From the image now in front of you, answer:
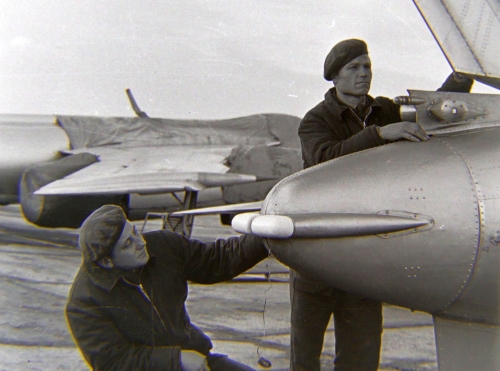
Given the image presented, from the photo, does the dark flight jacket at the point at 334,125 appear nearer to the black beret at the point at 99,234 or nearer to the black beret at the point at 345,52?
the black beret at the point at 345,52

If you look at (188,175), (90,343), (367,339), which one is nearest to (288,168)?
(188,175)

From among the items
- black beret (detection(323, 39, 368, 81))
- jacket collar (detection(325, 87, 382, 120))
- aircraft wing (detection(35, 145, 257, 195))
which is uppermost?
black beret (detection(323, 39, 368, 81))

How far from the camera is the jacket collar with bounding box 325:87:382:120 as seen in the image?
2.36 metres

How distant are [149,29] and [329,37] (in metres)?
1.73

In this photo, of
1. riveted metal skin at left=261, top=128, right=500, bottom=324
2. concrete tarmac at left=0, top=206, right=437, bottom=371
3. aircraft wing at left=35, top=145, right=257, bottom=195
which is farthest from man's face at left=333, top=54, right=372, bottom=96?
aircraft wing at left=35, top=145, right=257, bottom=195

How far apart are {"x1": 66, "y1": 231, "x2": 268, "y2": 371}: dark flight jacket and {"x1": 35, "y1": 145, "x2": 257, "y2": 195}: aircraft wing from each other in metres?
3.89

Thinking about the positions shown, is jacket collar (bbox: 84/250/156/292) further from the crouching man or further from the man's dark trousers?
the man's dark trousers

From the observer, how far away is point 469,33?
227 centimetres

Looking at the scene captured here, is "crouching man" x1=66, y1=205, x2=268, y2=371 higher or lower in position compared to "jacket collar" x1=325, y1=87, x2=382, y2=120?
lower

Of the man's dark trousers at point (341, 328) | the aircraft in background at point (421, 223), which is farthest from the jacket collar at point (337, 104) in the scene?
the man's dark trousers at point (341, 328)

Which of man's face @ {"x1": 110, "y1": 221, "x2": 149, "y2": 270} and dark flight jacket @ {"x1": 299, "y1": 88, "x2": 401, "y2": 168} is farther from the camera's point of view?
dark flight jacket @ {"x1": 299, "y1": 88, "x2": 401, "y2": 168}

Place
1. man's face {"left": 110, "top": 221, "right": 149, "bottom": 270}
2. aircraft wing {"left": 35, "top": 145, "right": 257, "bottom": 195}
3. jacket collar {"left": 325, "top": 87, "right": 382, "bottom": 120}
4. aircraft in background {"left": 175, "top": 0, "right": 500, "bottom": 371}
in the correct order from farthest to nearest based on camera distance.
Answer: aircraft wing {"left": 35, "top": 145, "right": 257, "bottom": 195} → jacket collar {"left": 325, "top": 87, "right": 382, "bottom": 120} → man's face {"left": 110, "top": 221, "right": 149, "bottom": 270} → aircraft in background {"left": 175, "top": 0, "right": 500, "bottom": 371}

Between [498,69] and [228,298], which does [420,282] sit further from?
[228,298]

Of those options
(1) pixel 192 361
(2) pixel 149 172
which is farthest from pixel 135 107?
(1) pixel 192 361
